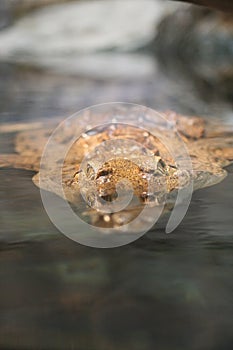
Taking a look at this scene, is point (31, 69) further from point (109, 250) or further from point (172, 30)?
point (109, 250)

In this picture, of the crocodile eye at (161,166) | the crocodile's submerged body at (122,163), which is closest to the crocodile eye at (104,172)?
the crocodile's submerged body at (122,163)

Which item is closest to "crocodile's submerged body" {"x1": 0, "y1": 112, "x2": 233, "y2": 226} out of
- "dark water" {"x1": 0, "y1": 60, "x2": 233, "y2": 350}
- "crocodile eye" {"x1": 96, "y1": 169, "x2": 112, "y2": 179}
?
"crocodile eye" {"x1": 96, "y1": 169, "x2": 112, "y2": 179}

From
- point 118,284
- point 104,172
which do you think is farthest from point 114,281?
point 104,172

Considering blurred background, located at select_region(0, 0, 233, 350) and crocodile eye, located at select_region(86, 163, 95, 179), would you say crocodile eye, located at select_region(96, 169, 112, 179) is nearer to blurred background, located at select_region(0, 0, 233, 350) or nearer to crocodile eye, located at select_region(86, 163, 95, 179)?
crocodile eye, located at select_region(86, 163, 95, 179)

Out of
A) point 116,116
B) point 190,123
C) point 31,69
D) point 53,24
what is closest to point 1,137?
point 116,116

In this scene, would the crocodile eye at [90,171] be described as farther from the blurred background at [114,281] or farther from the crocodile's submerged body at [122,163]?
the blurred background at [114,281]

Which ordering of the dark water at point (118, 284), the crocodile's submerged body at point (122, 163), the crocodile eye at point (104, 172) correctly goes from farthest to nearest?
1. the crocodile eye at point (104, 172)
2. the crocodile's submerged body at point (122, 163)
3. the dark water at point (118, 284)
